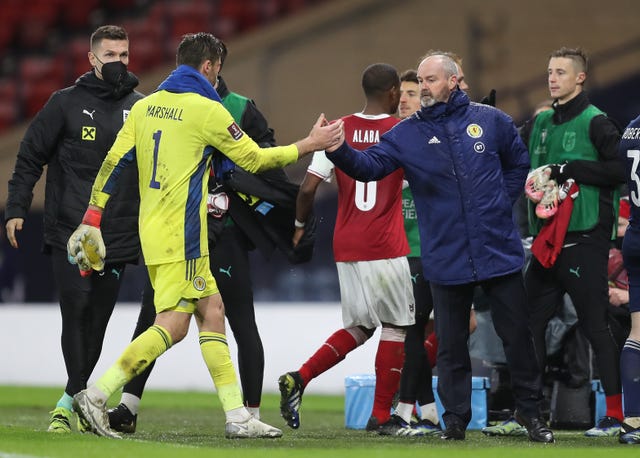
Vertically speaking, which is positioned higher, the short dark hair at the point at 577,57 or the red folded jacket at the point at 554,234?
the short dark hair at the point at 577,57

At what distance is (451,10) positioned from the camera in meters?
14.8

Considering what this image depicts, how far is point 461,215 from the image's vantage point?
22.9 ft

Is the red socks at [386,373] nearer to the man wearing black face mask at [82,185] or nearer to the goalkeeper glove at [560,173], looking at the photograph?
the goalkeeper glove at [560,173]

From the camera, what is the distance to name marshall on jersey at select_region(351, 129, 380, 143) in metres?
7.63

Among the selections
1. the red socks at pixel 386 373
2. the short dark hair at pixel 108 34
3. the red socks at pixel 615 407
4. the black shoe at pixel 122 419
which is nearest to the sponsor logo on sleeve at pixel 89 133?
the short dark hair at pixel 108 34

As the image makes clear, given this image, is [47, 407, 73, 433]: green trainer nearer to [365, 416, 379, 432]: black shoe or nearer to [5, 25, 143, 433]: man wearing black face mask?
[5, 25, 143, 433]: man wearing black face mask

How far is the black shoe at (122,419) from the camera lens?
7262mm

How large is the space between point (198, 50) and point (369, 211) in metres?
1.42

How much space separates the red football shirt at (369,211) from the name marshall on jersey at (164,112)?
4.10 feet

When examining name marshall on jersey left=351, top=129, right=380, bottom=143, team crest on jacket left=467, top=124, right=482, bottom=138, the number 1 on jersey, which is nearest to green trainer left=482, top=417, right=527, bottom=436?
team crest on jacket left=467, top=124, right=482, bottom=138

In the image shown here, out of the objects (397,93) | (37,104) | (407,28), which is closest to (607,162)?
(397,93)

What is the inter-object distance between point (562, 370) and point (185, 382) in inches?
173

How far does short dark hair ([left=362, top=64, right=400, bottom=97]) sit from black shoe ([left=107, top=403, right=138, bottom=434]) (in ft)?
7.12

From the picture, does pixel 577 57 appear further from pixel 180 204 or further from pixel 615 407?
pixel 180 204
